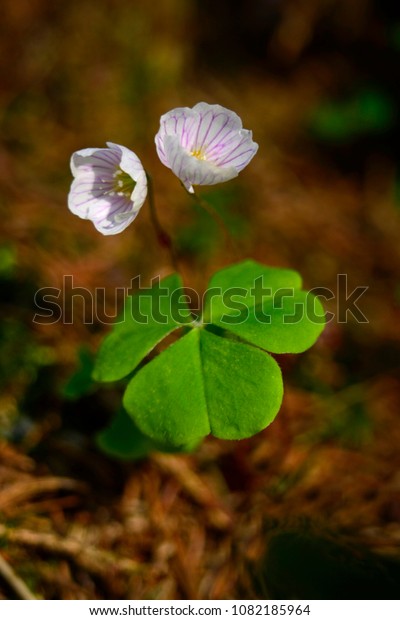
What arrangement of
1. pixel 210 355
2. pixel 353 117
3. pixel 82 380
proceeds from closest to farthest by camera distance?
1. pixel 210 355
2. pixel 82 380
3. pixel 353 117

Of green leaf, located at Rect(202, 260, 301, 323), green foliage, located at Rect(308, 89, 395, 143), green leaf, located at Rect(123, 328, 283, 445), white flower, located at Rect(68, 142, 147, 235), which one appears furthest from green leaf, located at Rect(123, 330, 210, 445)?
green foliage, located at Rect(308, 89, 395, 143)

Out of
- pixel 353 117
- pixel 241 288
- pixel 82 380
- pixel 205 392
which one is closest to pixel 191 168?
pixel 241 288

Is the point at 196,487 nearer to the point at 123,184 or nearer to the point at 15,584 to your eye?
the point at 15,584

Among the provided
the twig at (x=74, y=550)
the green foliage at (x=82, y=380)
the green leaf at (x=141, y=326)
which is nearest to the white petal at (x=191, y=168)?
the green leaf at (x=141, y=326)

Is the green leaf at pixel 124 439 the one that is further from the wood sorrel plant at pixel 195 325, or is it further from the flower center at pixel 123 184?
the flower center at pixel 123 184

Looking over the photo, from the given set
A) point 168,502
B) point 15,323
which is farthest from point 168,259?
point 168,502

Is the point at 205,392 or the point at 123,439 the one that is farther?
the point at 123,439
